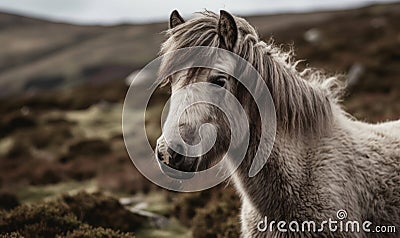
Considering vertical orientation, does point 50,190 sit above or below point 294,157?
below

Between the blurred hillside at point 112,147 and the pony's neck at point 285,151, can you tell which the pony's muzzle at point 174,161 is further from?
the blurred hillside at point 112,147

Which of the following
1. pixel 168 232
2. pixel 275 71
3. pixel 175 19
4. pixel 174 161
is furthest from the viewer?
pixel 168 232

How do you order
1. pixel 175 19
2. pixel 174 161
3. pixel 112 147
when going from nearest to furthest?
pixel 174 161, pixel 175 19, pixel 112 147

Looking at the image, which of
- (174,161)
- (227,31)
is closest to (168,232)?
(174,161)

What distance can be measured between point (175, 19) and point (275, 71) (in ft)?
3.67

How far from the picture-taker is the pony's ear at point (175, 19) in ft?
14.8

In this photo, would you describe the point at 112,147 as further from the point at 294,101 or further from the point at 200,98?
the point at 200,98

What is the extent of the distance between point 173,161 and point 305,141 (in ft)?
4.33

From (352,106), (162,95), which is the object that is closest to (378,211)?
(352,106)

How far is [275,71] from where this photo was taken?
4129 millimetres

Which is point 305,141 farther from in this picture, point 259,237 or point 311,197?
point 259,237

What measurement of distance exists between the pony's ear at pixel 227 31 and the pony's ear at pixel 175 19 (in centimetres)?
68

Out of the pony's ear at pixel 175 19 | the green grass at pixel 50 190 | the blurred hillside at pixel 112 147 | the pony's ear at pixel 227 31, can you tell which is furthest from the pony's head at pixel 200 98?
the green grass at pixel 50 190

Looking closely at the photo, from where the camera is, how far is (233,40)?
13.0 ft
